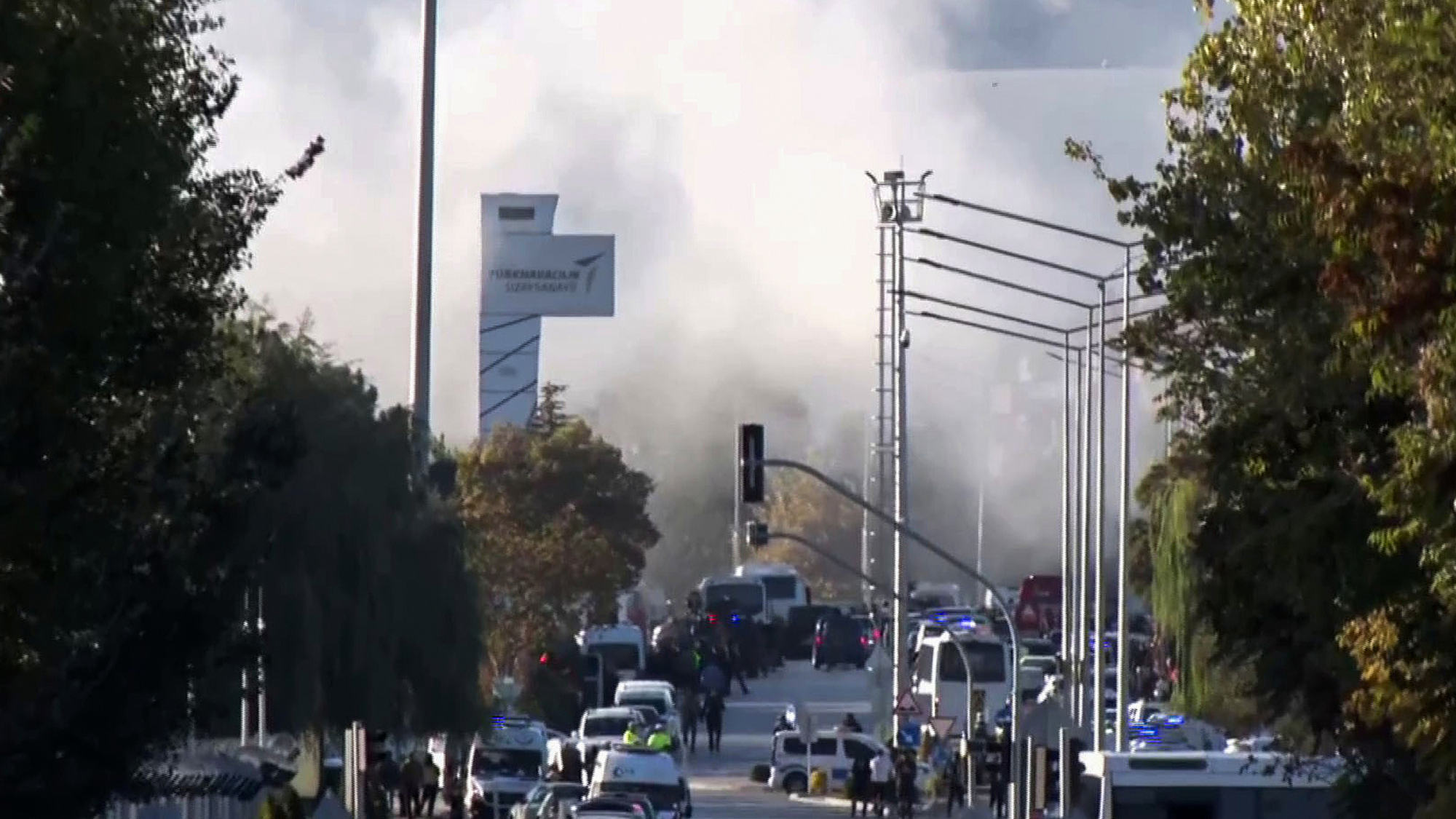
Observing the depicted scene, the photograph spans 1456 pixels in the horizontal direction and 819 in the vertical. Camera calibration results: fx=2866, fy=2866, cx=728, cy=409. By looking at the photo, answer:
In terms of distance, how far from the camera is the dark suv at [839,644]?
340 ft

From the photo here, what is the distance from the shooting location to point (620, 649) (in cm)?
8450

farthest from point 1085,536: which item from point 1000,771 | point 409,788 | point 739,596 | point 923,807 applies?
point 739,596

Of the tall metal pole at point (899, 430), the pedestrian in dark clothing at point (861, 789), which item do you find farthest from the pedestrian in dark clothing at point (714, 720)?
the pedestrian in dark clothing at point (861, 789)

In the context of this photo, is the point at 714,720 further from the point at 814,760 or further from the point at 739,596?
the point at 739,596

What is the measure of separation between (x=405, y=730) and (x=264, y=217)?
19633 millimetres

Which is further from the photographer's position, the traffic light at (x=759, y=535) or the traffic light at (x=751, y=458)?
the traffic light at (x=759, y=535)

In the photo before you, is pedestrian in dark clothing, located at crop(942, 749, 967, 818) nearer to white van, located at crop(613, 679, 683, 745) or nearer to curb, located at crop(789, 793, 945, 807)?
curb, located at crop(789, 793, 945, 807)

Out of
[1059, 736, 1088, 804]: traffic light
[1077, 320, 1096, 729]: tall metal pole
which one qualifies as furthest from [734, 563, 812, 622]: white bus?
[1059, 736, 1088, 804]: traffic light

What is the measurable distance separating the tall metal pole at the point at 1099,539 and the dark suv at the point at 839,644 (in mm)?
52293

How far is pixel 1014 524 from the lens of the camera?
116062 millimetres

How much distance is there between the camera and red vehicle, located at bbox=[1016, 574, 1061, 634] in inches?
3027

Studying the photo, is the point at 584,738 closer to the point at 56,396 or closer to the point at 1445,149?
the point at 56,396

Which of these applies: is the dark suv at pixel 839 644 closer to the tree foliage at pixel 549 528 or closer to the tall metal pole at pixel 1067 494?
the tree foliage at pixel 549 528

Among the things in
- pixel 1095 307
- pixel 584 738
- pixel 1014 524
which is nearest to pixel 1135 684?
pixel 584 738
